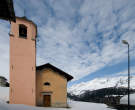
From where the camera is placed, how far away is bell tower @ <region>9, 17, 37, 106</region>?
12.6 metres

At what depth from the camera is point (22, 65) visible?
1335 cm

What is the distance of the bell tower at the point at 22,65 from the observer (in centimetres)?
1262

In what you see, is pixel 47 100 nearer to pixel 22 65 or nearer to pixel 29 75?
pixel 29 75

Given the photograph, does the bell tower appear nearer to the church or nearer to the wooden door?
the church

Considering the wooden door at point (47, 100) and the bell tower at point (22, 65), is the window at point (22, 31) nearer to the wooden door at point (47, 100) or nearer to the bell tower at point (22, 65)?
Result: the bell tower at point (22, 65)

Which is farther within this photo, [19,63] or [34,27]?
[34,27]

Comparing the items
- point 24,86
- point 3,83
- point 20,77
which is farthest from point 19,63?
point 3,83

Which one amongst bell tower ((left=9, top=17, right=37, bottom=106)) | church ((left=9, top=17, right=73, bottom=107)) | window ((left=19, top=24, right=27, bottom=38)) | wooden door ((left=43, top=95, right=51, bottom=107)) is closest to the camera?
bell tower ((left=9, top=17, right=37, bottom=106))

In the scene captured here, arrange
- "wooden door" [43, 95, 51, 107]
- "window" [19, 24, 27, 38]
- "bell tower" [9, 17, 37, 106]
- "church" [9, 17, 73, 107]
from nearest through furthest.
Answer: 1. "bell tower" [9, 17, 37, 106]
2. "church" [9, 17, 73, 107]
3. "window" [19, 24, 27, 38]
4. "wooden door" [43, 95, 51, 107]

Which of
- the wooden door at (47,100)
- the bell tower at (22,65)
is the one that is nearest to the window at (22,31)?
the bell tower at (22,65)

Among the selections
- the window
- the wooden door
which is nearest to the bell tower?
the window

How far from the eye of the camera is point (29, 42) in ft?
46.5

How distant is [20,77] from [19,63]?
66.4 inches

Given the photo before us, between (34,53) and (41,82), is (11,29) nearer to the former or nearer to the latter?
(34,53)
